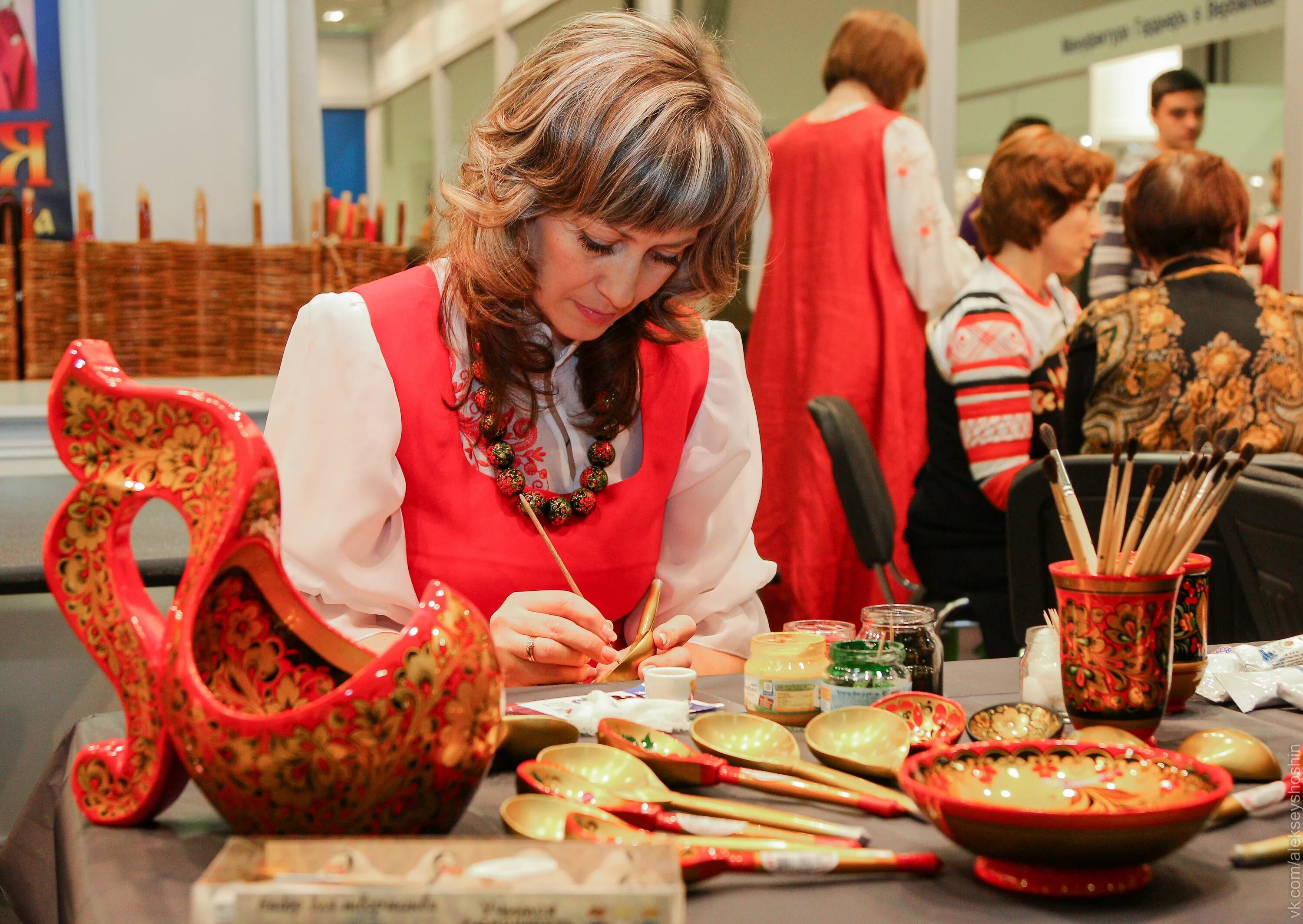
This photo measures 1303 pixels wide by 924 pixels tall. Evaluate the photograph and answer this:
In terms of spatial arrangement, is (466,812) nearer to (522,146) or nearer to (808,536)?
(522,146)

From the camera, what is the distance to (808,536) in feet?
10.5

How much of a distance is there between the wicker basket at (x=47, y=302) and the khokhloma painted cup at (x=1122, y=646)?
7.60 feet

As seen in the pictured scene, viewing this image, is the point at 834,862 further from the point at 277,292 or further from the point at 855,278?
the point at 855,278

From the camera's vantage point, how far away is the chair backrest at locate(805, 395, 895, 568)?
2486 mm

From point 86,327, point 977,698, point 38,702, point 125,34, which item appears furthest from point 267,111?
point 977,698

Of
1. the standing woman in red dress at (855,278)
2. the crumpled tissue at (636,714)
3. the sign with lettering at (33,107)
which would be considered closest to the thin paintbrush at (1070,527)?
the crumpled tissue at (636,714)

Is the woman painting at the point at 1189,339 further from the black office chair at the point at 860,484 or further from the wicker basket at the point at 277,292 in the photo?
the wicker basket at the point at 277,292

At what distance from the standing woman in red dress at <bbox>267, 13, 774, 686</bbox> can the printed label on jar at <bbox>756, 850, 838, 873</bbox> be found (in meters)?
0.54

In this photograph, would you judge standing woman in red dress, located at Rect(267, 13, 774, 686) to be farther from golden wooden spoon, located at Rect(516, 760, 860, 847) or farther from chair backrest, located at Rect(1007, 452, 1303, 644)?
chair backrest, located at Rect(1007, 452, 1303, 644)

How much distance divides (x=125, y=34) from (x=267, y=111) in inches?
12.8

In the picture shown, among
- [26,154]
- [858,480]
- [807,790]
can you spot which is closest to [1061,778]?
[807,790]

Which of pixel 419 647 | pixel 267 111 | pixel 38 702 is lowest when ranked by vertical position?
pixel 38 702

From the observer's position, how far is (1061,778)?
759mm

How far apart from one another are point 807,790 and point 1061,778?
16cm
